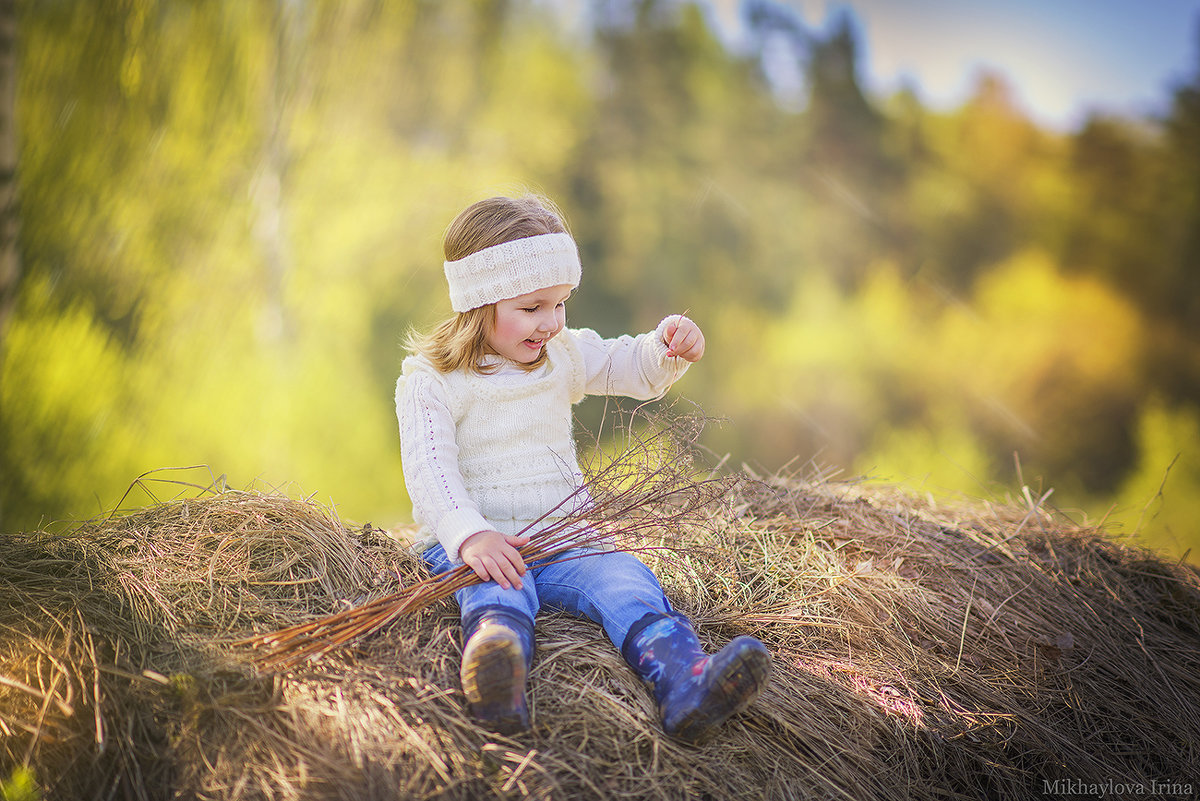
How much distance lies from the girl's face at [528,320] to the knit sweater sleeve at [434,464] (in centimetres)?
21

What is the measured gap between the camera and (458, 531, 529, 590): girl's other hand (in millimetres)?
1702

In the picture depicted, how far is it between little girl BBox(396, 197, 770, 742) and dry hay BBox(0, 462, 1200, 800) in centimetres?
11

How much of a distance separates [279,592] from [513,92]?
9960 millimetres

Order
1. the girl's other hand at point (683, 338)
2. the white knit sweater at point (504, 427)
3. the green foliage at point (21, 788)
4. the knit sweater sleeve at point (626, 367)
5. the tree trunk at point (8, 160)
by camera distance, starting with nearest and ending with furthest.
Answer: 1. the green foliage at point (21, 788)
2. the white knit sweater at point (504, 427)
3. the girl's other hand at point (683, 338)
4. the knit sweater sleeve at point (626, 367)
5. the tree trunk at point (8, 160)

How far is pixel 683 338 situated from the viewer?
2109 mm

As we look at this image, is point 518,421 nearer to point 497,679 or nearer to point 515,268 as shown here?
point 515,268

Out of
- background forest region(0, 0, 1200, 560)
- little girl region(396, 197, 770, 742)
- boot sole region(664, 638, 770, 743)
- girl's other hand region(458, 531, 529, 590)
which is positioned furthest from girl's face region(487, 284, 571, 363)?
background forest region(0, 0, 1200, 560)

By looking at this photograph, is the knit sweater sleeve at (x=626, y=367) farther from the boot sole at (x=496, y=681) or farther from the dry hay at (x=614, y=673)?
the boot sole at (x=496, y=681)

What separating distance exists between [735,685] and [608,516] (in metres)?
0.57

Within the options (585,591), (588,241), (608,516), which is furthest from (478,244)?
(588,241)

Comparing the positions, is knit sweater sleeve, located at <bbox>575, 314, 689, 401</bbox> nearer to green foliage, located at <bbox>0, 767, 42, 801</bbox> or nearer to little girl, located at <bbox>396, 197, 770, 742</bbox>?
little girl, located at <bbox>396, 197, 770, 742</bbox>

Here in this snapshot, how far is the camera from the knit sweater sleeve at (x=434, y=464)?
1.78 meters

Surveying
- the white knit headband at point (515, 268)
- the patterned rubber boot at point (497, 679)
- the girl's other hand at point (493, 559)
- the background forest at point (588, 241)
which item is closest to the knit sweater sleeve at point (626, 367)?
the white knit headband at point (515, 268)

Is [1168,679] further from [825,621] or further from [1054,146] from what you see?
[1054,146]
